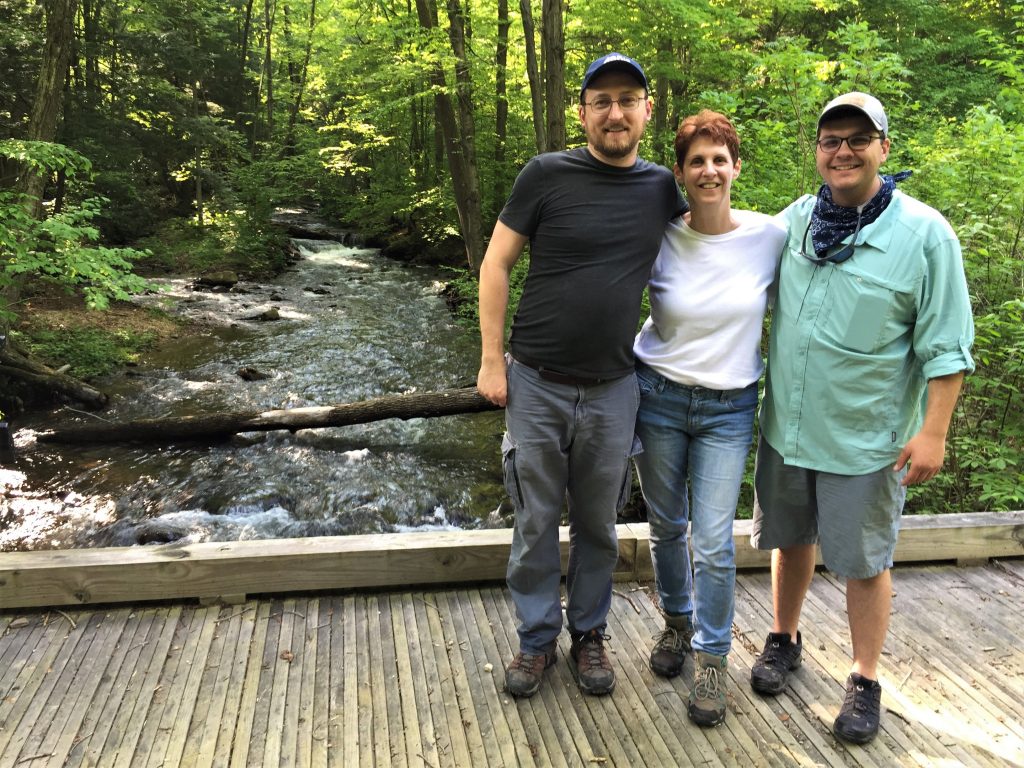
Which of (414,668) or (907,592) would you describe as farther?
(907,592)

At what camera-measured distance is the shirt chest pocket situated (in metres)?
2.11

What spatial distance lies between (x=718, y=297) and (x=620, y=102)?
2.32 feet

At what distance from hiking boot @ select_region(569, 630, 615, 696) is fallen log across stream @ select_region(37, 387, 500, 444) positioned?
415 centimetres

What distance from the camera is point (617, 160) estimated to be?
229cm

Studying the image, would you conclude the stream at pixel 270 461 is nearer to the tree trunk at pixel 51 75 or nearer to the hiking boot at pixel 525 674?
the tree trunk at pixel 51 75

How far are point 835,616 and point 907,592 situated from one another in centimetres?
48

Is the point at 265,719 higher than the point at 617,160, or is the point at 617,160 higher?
the point at 617,160

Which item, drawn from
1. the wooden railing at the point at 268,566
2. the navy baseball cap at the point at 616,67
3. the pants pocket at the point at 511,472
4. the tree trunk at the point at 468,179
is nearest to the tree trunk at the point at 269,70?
the tree trunk at the point at 468,179

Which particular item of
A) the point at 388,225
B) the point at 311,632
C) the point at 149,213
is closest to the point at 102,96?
the point at 149,213

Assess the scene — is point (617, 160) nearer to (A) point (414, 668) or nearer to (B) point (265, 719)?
(A) point (414, 668)

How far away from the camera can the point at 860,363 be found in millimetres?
2164

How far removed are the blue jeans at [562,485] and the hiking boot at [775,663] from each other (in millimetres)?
596

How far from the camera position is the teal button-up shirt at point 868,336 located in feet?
6.69

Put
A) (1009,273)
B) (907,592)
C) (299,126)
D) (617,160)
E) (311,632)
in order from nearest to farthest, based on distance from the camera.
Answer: (617,160) < (311,632) < (907,592) < (1009,273) < (299,126)
